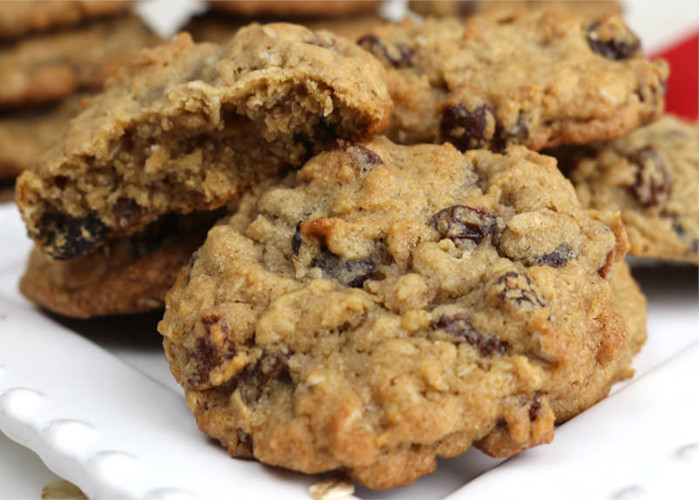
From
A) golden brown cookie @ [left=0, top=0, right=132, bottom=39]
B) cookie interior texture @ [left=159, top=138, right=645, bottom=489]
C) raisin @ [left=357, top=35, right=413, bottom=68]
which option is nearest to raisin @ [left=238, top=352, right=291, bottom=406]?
cookie interior texture @ [left=159, top=138, right=645, bottom=489]

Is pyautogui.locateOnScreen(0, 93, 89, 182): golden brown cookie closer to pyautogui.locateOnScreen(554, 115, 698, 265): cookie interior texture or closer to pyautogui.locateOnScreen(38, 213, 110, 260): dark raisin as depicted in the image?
pyautogui.locateOnScreen(38, 213, 110, 260): dark raisin

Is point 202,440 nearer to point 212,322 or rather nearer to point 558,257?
point 212,322

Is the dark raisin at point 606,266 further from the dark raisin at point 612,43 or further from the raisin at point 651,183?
the dark raisin at point 612,43

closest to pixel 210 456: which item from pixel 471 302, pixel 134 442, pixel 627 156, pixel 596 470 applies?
pixel 134 442

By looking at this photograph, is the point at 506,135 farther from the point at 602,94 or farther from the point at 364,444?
the point at 364,444

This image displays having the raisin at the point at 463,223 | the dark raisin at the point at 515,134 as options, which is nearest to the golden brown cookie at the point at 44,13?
the dark raisin at the point at 515,134

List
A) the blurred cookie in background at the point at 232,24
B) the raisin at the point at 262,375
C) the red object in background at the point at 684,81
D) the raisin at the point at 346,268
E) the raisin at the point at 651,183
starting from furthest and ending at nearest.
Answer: the blurred cookie in background at the point at 232,24, the red object in background at the point at 684,81, the raisin at the point at 651,183, the raisin at the point at 346,268, the raisin at the point at 262,375

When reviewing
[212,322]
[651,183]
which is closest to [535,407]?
[212,322]
